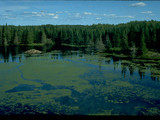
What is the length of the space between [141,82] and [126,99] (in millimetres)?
10617

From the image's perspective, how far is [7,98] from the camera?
98.9 ft

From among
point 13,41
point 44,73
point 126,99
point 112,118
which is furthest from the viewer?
point 13,41

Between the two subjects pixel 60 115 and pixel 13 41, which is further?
pixel 13 41

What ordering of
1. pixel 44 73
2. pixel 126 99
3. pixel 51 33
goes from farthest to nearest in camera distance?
pixel 51 33, pixel 44 73, pixel 126 99

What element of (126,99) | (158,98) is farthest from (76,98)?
(158,98)

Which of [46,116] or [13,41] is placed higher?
[13,41]

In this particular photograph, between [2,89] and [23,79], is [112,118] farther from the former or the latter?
[23,79]

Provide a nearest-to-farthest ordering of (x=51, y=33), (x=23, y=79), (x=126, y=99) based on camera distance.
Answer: (x=126, y=99) → (x=23, y=79) → (x=51, y=33)

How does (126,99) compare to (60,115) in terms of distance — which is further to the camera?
(126,99)

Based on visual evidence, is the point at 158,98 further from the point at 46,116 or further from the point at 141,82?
the point at 46,116

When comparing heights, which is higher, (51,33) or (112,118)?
(51,33)

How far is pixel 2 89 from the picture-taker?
34.8m

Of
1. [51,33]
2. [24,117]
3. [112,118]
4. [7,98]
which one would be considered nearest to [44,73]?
[7,98]

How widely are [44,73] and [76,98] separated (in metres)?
19.6
